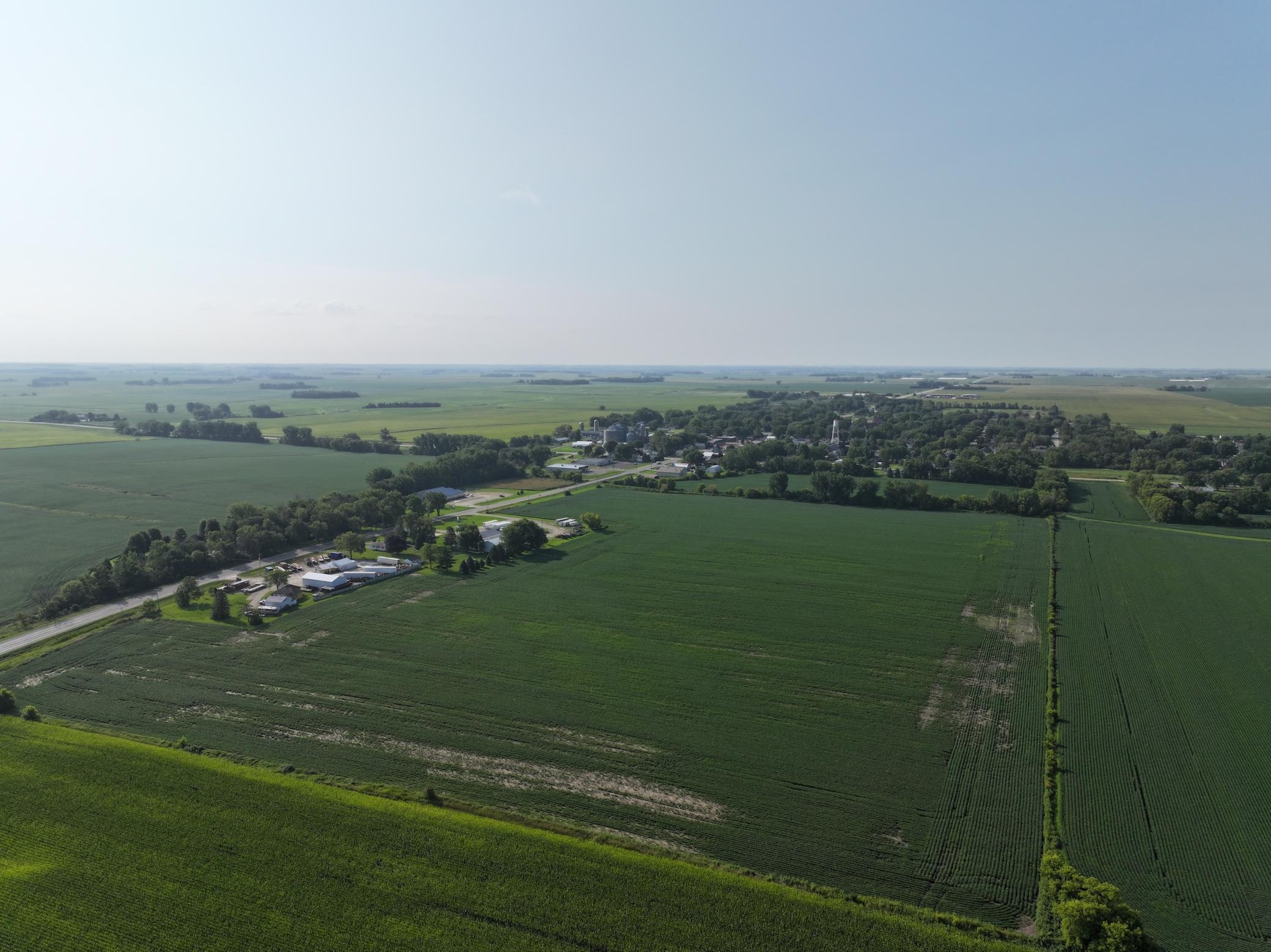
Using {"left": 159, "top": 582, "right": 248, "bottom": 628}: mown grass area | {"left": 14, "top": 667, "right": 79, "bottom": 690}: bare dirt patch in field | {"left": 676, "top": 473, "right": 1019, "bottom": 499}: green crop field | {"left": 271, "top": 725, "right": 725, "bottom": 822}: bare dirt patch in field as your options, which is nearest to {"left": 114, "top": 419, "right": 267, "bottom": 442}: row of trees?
{"left": 676, "top": 473, "right": 1019, "bottom": 499}: green crop field

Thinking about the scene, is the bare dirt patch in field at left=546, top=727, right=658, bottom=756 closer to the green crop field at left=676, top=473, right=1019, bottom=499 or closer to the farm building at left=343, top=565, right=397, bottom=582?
the farm building at left=343, top=565, right=397, bottom=582

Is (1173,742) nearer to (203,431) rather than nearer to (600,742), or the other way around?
(600,742)

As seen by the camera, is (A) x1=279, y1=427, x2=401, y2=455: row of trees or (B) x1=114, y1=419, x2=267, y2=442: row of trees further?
(B) x1=114, y1=419, x2=267, y2=442: row of trees

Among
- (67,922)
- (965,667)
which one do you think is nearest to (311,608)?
(67,922)

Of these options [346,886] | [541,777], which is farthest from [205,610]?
[541,777]

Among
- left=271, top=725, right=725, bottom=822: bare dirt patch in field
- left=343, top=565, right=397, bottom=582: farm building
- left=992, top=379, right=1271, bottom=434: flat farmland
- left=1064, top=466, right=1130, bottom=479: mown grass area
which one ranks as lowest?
left=271, top=725, right=725, bottom=822: bare dirt patch in field
